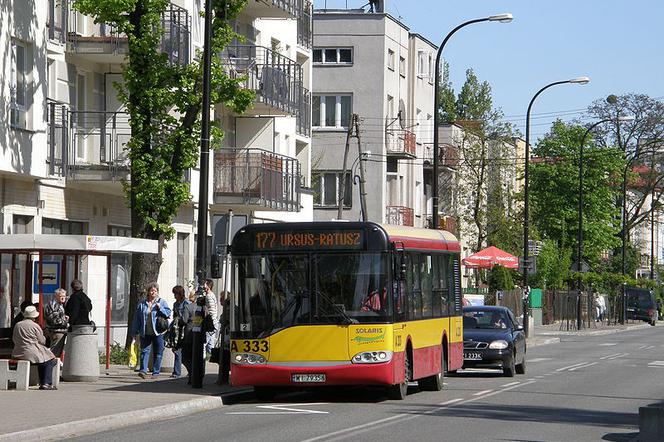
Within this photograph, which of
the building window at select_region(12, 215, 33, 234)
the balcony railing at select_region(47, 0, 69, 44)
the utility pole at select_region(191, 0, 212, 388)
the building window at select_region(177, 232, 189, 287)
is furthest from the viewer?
the building window at select_region(177, 232, 189, 287)

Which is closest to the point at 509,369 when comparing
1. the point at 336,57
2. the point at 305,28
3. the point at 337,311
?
the point at 337,311

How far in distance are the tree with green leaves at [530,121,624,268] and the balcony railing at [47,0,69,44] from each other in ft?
221

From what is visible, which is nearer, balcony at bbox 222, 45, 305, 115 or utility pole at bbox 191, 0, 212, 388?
utility pole at bbox 191, 0, 212, 388

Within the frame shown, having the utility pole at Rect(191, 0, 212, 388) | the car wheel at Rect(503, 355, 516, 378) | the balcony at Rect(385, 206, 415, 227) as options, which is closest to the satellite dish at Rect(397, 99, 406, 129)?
the balcony at Rect(385, 206, 415, 227)

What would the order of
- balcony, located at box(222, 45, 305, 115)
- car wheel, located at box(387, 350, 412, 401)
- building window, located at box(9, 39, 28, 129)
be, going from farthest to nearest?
1. balcony, located at box(222, 45, 305, 115)
2. building window, located at box(9, 39, 28, 129)
3. car wheel, located at box(387, 350, 412, 401)

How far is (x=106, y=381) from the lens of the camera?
27.1 metres

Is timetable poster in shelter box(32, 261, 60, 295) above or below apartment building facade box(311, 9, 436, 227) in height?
below

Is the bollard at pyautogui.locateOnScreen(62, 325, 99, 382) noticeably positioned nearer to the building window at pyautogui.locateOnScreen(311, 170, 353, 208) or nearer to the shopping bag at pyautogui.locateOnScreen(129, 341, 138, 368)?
the shopping bag at pyautogui.locateOnScreen(129, 341, 138, 368)

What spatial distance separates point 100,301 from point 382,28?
36.1 m

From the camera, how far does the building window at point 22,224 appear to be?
33.4 m

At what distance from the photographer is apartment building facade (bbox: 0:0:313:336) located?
3269cm

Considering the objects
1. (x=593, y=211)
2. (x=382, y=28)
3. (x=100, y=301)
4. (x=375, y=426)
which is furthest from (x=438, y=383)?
(x=593, y=211)

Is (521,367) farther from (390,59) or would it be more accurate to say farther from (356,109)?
(390,59)

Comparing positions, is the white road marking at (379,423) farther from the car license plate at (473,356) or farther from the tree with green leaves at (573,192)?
the tree with green leaves at (573,192)
